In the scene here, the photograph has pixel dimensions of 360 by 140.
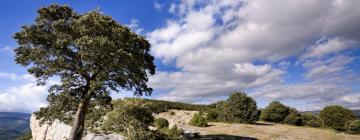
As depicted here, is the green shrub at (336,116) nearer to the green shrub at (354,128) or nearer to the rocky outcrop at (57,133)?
the green shrub at (354,128)

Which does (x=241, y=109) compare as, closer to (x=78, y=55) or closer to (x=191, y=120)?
(x=191, y=120)

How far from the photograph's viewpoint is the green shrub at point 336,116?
199 feet

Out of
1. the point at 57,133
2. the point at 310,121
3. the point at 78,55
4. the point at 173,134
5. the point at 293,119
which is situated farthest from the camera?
the point at 310,121

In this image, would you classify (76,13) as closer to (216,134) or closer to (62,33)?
(62,33)

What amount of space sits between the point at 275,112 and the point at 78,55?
51.2 metres

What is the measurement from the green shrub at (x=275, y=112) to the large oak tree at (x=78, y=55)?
4700 centimetres

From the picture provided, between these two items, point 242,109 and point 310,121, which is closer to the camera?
point 242,109

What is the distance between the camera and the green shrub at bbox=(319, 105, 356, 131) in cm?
6075

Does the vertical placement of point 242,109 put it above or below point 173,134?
above

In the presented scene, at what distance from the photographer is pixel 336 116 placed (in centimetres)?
6128

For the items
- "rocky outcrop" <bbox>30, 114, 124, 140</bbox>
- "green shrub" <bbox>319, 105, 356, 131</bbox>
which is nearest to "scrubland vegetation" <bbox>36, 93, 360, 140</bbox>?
"green shrub" <bbox>319, 105, 356, 131</bbox>

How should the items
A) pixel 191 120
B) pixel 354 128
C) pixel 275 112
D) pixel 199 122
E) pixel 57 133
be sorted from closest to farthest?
pixel 57 133
pixel 199 122
pixel 191 120
pixel 354 128
pixel 275 112

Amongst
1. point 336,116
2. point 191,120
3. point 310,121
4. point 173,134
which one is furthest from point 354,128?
point 173,134

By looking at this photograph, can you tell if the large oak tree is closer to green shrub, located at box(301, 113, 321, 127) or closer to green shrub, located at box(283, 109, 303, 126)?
green shrub, located at box(283, 109, 303, 126)
